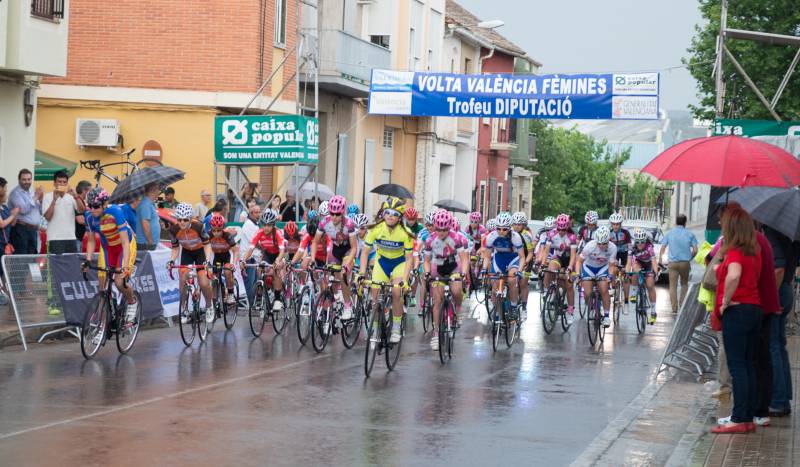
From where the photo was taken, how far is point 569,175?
80.6 meters

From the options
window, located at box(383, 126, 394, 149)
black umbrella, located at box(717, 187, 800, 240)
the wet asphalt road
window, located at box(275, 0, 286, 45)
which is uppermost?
window, located at box(275, 0, 286, 45)

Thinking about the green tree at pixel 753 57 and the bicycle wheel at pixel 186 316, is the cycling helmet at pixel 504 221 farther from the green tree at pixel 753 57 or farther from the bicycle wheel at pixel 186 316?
the green tree at pixel 753 57

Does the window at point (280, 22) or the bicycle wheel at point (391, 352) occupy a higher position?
the window at point (280, 22)

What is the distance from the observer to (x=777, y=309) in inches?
417

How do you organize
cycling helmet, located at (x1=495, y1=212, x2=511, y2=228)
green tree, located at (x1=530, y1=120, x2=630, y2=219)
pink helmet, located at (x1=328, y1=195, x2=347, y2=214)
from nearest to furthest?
pink helmet, located at (x1=328, y1=195, x2=347, y2=214), cycling helmet, located at (x1=495, y1=212, x2=511, y2=228), green tree, located at (x1=530, y1=120, x2=630, y2=219)

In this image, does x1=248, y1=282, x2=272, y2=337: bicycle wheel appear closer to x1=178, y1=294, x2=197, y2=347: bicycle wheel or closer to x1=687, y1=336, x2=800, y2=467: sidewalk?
x1=178, y1=294, x2=197, y2=347: bicycle wheel

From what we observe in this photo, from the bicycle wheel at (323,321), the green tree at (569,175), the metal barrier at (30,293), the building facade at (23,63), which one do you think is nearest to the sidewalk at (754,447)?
the bicycle wheel at (323,321)

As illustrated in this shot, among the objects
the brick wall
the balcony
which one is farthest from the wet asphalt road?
the balcony

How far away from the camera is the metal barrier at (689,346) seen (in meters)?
15.1

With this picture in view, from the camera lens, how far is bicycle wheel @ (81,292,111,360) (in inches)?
565

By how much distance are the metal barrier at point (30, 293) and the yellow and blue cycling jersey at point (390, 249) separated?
407 centimetres

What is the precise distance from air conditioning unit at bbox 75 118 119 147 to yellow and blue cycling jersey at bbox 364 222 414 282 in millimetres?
14422

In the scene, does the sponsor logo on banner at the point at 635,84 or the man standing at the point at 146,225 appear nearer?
the man standing at the point at 146,225

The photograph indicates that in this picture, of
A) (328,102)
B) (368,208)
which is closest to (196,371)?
(328,102)
